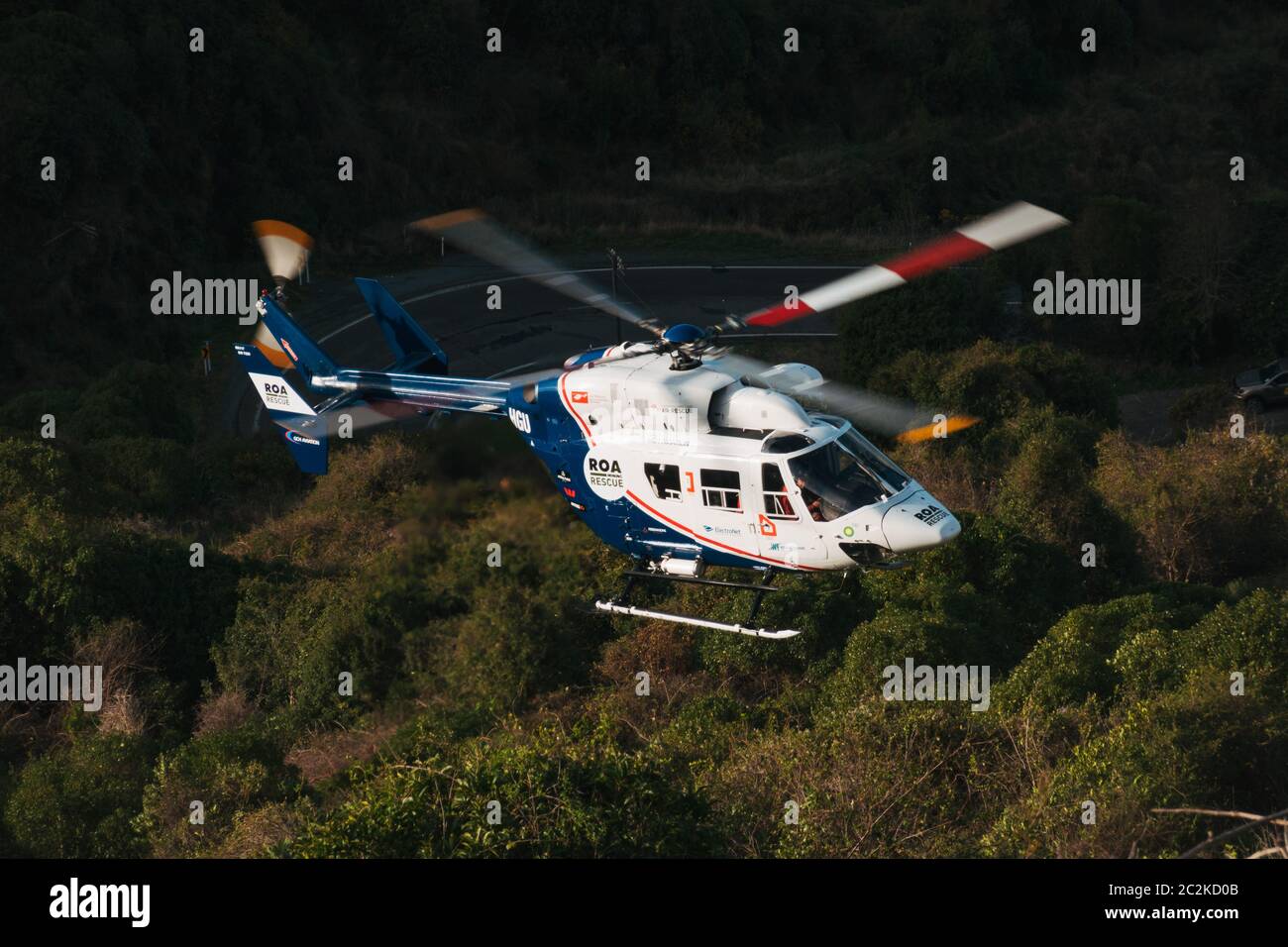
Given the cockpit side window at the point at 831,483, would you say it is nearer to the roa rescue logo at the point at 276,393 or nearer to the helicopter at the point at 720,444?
the helicopter at the point at 720,444

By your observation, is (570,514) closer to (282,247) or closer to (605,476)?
(605,476)

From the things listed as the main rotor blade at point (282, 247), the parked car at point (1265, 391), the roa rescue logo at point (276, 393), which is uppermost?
the parked car at point (1265, 391)

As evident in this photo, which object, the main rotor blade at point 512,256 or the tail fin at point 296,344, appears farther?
the tail fin at point 296,344

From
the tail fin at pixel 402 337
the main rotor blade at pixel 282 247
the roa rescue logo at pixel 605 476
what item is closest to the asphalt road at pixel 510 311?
the main rotor blade at pixel 282 247

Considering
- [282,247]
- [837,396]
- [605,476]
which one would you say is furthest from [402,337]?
[837,396]

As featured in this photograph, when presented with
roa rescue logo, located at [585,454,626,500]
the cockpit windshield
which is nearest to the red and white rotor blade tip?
the cockpit windshield

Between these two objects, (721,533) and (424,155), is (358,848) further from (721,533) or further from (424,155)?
(424,155)

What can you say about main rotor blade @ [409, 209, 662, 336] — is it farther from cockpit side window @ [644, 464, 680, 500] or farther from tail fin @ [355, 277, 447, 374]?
tail fin @ [355, 277, 447, 374]
